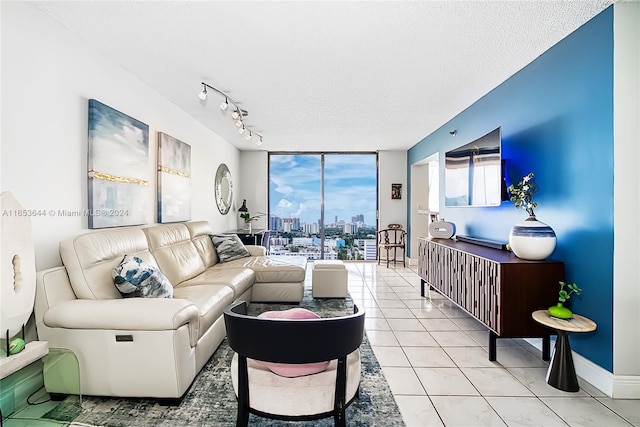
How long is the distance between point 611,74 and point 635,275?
4.22 feet

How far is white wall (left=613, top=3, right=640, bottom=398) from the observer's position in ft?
6.58

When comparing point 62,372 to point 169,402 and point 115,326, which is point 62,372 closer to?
point 115,326

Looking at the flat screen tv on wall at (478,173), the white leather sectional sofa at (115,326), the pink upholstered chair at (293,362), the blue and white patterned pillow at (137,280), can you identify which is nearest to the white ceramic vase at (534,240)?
the flat screen tv on wall at (478,173)

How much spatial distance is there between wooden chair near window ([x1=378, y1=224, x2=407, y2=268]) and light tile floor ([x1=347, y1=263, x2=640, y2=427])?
3114 mm

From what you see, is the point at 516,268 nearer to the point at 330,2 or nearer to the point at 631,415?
the point at 631,415

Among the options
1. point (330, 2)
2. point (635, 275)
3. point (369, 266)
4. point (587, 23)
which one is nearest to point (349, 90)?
point (330, 2)

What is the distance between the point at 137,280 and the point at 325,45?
222 centimetres

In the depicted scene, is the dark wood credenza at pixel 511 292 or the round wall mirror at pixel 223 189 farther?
the round wall mirror at pixel 223 189

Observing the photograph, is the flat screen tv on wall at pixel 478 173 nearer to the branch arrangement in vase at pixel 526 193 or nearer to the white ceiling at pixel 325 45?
the branch arrangement in vase at pixel 526 193

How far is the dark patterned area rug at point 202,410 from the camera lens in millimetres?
1782

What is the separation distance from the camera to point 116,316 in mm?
1859

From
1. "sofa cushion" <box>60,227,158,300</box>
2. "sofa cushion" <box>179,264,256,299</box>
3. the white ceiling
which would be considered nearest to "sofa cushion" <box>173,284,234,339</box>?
"sofa cushion" <box>179,264,256,299</box>

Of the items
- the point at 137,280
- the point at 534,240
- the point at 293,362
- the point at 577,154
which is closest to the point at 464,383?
the point at 534,240

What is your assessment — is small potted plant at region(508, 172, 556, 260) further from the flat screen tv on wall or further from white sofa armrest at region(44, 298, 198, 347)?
white sofa armrest at region(44, 298, 198, 347)
